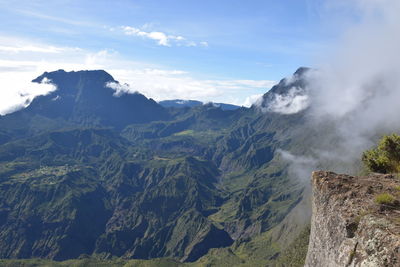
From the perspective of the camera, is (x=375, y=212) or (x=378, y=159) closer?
(x=375, y=212)

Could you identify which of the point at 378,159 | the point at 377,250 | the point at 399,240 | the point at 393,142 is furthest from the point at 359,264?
the point at 393,142

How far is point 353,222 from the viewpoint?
82.1 ft

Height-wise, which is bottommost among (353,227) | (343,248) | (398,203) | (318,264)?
(318,264)

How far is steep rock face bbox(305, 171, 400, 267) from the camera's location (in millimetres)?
21109

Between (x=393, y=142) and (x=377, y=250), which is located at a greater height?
(x=393, y=142)

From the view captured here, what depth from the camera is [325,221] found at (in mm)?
29016

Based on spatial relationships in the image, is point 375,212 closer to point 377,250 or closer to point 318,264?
point 377,250

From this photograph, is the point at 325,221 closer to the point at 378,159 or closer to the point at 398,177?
the point at 398,177

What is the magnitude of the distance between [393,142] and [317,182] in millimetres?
28510

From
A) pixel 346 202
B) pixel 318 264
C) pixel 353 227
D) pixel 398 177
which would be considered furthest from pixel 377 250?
pixel 398 177

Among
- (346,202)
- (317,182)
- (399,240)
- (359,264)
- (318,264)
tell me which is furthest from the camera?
(317,182)

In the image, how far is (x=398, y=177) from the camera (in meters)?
33.8

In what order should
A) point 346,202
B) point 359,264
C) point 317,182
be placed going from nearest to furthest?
point 359,264 → point 346,202 → point 317,182

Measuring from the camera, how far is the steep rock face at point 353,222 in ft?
69.3
